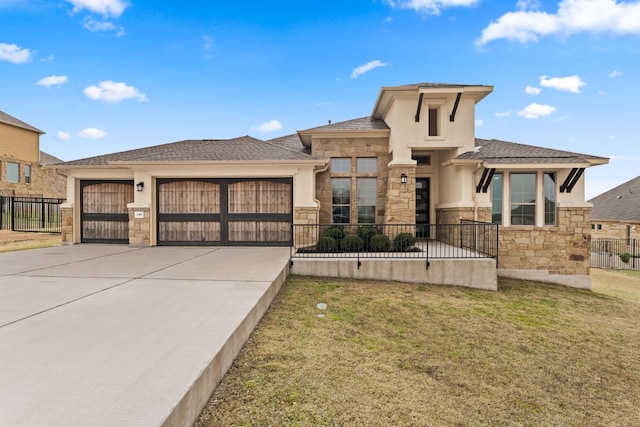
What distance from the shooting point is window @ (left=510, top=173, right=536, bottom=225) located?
33.6ft

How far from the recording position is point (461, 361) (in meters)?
3.99

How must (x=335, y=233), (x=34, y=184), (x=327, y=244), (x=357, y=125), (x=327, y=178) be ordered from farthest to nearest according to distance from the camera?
(x=34, y=184) → (x=357, y=125) → (x=327, y=178) → (x=335, y=233) → (x=327, y=244)

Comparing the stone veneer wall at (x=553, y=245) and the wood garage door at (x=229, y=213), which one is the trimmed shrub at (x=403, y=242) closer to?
the stone veneer wall at (x=553, y=245)

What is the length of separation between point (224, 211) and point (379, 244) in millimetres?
5164

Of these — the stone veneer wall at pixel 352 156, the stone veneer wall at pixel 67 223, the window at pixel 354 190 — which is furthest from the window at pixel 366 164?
the stone veneer wall at pixel 67 223

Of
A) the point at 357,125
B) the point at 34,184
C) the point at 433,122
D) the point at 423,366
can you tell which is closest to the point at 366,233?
the point at 357,125

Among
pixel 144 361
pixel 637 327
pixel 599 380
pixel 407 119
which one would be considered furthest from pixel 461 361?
pixel 407 119

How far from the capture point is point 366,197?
1145 cm

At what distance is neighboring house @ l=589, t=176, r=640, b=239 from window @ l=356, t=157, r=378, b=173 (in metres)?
21.0

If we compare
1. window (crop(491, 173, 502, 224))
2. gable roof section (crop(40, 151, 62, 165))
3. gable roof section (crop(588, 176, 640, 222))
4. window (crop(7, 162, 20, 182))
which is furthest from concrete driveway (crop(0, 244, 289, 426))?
gable roof section (crop(40, 151, 62, 165))

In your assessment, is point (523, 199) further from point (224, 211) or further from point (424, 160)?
point (224, 211)

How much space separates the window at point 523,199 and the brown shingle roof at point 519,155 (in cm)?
66

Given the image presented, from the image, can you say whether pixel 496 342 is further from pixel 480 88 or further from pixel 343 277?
pixel 480 88

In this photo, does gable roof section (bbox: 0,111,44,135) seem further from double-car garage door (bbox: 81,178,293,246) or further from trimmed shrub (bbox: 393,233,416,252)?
trimmed shrub (bbox: 393,233,416,252)
